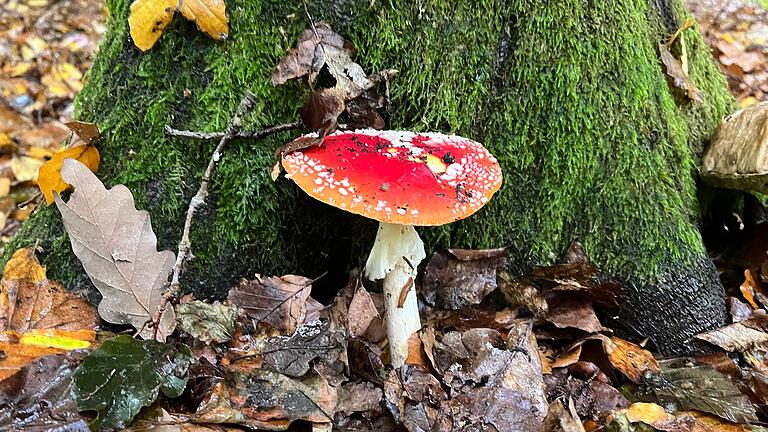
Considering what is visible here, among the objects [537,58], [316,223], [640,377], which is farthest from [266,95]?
[640,377]

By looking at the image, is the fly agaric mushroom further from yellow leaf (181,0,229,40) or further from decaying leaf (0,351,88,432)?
decaying leaf (0,351,88,432)

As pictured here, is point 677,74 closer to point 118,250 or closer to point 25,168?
point 118,250

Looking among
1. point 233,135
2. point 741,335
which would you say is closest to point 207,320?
point 233,135

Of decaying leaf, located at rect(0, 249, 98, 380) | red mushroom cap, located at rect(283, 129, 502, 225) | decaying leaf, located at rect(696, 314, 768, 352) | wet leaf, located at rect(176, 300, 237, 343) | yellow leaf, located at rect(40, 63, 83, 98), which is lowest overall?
yellow leaf, located at rect(40, 63, 83, 98)

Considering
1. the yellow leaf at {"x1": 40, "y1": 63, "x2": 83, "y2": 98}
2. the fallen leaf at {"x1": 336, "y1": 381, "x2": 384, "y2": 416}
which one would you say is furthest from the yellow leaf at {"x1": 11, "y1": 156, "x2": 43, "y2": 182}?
the fallen leaf at {"x1": 336, "y1": 381, "x2": 384, "y2": 416}

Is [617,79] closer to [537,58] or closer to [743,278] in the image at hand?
[537,58]

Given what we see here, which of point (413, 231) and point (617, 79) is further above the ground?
point (617, 79)

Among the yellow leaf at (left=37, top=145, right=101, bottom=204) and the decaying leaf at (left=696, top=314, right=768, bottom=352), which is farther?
the decaying leaf at (left=696, top=314, right=768, bottom=352)

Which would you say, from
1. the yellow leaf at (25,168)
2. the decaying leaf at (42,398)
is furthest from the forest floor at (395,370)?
the yellow leaf at (25,168)

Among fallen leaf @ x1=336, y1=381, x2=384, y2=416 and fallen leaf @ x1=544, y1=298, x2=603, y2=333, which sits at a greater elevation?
fallen leaf @ x1=544, y1=298, x2=603, y2=333
